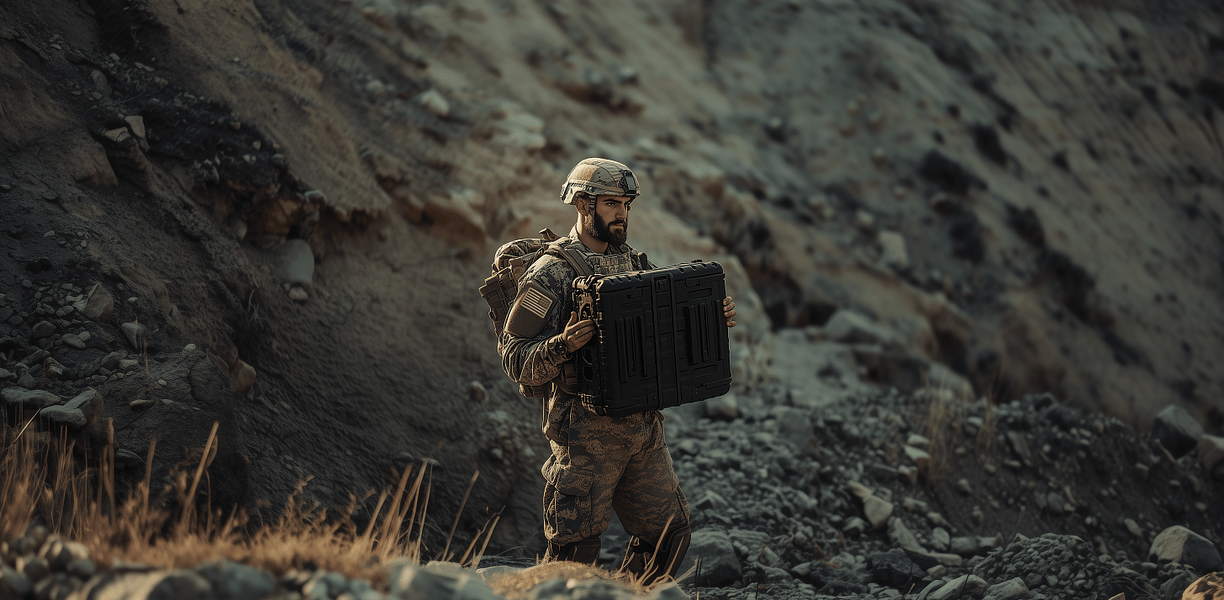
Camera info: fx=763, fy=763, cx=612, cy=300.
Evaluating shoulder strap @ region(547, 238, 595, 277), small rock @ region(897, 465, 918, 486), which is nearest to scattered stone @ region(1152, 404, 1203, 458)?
small rock @ region(897, 465, 918, 486)

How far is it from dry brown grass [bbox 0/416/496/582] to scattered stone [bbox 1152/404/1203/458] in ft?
19.8

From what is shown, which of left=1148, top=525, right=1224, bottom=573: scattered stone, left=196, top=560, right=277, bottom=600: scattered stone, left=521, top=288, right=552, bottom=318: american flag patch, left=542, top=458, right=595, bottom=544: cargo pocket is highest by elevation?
left=521, top=288, right=552, bottom=318: american flag patch

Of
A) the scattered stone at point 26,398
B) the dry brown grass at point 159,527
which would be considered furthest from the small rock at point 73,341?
the dry brown grass at point 159,527

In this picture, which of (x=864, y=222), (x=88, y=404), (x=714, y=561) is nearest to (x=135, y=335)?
(x=88, y=404)

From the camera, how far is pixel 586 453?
3121mm

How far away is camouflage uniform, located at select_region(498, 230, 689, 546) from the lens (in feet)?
10.2

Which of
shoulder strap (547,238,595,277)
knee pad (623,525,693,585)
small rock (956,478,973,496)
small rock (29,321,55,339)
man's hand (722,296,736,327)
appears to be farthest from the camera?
small rock (956,478,973,496)

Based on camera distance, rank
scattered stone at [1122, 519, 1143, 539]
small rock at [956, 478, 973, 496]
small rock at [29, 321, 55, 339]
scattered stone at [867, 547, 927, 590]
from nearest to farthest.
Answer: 1. small rock at [29, 321, 55, 339]
2. scattered stone at [867, 547, 927, 590]
3. scattered stone at [1122, 519, 1143, 539]
4. small rock at [956, 478, 973, 496]

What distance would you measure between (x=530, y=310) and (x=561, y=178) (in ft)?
13.4

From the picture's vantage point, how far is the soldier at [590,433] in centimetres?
308

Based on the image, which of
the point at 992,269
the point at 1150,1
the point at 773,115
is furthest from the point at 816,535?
the point at 1150,1

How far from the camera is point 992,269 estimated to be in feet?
30.3

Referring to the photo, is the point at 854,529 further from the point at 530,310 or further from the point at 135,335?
the point at 135,335

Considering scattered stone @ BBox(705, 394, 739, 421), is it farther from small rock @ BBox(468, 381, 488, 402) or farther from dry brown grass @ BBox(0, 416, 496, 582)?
dry brown grass @ BBox(0, 416, 496, 582)
